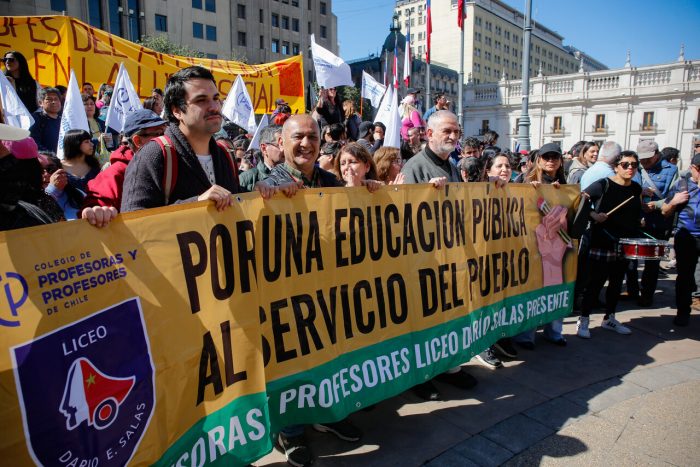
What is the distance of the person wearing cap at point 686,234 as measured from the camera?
498 cm

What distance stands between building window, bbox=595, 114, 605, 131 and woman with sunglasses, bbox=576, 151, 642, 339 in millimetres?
55588

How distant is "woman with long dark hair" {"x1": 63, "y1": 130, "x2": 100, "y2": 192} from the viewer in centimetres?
419

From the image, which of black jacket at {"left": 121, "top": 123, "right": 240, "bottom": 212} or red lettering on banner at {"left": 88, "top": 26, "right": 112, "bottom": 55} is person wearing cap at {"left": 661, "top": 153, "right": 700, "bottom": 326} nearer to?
black jacket at {"left": 121, "top": 123, "right": 240, "bottom": 212}

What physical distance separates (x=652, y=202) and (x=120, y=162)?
19.1ft

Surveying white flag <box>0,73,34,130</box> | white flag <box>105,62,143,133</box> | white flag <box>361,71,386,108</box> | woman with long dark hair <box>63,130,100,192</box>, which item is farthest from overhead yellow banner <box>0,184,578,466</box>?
white flag <box>361,71,386,108</box>

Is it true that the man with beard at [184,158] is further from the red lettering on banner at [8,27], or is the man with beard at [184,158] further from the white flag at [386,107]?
the red lettering on banner at [8,27]

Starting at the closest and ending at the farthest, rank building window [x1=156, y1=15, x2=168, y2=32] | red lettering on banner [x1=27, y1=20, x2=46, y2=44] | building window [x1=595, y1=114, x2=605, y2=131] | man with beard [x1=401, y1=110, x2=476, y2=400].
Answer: man with beard [x1=401, y1=110, x2=476, y2=400] < red lettering on banner [x1=27, y1=20, x2=46, y2=44] < building window [x1=156, y1=15, x2=168, y2=32] < building window [x1=595, y1=114, x2=605, y2=131]

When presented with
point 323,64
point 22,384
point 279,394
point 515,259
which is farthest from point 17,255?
point 323,64

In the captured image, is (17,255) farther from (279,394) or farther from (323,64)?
(323,64)

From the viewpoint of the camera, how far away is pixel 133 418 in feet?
6.20

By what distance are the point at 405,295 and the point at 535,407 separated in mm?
1318

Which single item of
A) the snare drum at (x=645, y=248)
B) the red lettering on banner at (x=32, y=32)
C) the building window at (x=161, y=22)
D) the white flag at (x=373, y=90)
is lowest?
the snare drum at (x=645, y=248)

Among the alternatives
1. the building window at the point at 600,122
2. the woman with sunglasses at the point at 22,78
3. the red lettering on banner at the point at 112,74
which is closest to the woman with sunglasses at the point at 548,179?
the woman with sunglasses at the point at 22,78

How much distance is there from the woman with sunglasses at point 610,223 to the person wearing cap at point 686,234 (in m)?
0.58
